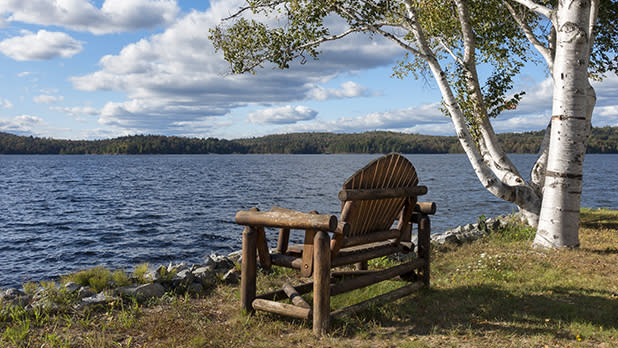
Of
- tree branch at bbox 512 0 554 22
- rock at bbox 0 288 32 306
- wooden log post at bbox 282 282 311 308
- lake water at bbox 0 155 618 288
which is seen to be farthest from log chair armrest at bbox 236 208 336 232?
lake water at bbox 0 155 618 288

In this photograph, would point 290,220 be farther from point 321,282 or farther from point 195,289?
point 195,289

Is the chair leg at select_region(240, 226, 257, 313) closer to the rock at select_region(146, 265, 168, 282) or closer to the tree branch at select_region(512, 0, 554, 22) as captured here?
the rock at select_region(146, 265, 168, 282)

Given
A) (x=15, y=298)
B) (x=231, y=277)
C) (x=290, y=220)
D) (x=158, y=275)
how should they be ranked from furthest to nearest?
(x=231, y=277) < (x=158, y=275) < (x=15, y=298) < (x=290, y=220)

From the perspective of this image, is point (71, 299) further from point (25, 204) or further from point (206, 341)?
point (25, 204)

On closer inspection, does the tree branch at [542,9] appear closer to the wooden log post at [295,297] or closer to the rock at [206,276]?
the wooden log post at [295,297]

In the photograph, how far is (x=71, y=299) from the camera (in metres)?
6.25

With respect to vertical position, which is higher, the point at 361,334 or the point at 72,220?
the point at 361,334

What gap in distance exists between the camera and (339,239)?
5.04 metres

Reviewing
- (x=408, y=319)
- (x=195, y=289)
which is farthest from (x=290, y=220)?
(x=195, y=289)

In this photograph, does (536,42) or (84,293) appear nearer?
(84,293)

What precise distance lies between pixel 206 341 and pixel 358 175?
2406mm

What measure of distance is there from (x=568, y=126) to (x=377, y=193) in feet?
19.0

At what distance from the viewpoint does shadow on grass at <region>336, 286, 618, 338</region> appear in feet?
17.2

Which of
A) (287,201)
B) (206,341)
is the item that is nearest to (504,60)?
→ (206,341)
